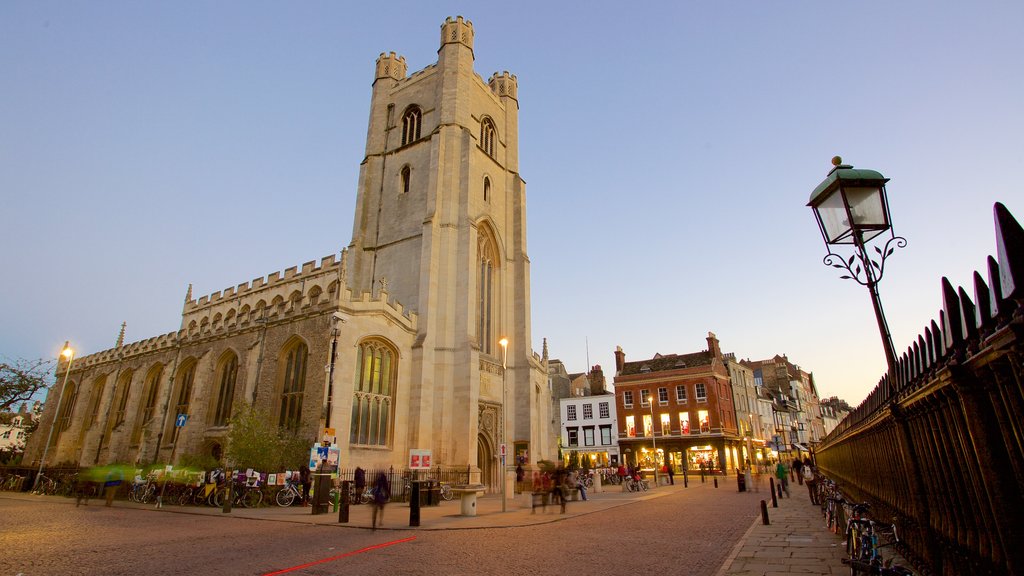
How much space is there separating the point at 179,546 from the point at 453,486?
1527 centimetres

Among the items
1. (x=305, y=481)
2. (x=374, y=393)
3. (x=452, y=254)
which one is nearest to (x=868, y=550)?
(x=305, y=481)

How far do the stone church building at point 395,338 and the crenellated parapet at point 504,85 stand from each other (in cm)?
11

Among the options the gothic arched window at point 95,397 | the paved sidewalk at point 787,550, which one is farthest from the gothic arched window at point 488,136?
the gothic arched window at point 95,397

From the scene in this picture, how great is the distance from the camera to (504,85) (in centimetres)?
3969

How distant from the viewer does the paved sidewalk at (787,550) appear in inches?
295

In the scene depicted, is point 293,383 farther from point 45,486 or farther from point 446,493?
point 45,486

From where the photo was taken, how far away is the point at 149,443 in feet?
95.5

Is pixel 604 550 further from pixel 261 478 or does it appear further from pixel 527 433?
pixel 527 433

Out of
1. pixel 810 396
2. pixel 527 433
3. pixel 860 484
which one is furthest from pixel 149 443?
pixel 810 396

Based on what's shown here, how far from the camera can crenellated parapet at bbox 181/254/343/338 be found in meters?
30.5

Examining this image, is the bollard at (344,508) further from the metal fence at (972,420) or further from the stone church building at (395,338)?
the metal fence at (972,420)

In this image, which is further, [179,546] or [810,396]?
[810,396]

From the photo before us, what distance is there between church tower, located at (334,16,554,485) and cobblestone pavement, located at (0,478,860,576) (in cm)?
878

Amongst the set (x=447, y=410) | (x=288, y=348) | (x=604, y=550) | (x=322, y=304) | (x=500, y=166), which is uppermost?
(x=500, y=166)
